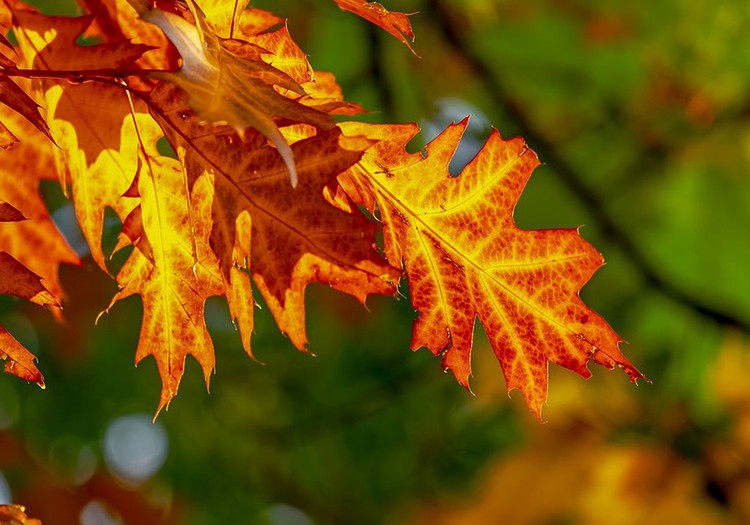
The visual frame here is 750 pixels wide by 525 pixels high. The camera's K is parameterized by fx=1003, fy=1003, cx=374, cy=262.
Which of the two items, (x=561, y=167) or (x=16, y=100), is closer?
(x=16, y=100)

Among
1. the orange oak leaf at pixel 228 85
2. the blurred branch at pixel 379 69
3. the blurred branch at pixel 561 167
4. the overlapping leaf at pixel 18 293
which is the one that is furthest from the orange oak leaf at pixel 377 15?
the blurred branch at pixel 561 167

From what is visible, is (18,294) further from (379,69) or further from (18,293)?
(379,69)

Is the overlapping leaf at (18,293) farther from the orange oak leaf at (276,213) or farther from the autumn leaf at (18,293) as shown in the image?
the orange oak leaf at (276,213)

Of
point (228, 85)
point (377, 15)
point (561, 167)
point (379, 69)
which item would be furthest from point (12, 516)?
point (561, 167)

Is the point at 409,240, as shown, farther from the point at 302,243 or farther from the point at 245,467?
the point at 245,467

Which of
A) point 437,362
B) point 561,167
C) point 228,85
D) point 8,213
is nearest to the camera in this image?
point 228,85

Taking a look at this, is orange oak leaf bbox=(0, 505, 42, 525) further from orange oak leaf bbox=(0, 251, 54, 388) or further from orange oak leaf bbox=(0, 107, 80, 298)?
orange oak leaf bbox=(0, 107, 80, 298)

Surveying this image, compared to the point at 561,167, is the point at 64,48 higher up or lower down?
higher up

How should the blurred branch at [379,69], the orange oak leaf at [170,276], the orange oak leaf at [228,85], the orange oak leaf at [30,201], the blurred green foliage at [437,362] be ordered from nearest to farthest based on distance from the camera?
the orange oak leaf at [228,85] < the orange oak leaf at [170,276] < the orange oak leaf at [30,201] < the blurred branch at [379,69] < the blurred green foliage at [437,362]
